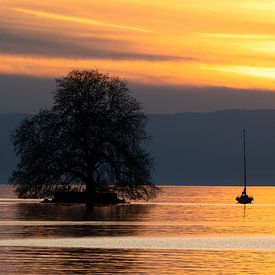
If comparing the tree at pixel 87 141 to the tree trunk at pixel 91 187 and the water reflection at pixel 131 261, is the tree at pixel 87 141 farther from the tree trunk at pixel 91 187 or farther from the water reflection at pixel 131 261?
the water reflection at pixel 131 261

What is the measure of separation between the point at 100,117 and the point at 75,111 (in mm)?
2755

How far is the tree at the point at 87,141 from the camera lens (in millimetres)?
117125

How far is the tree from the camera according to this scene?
117m

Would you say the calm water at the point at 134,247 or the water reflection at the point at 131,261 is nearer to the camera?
the water reflection at the point at 131,261

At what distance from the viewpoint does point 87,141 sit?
11862 cm

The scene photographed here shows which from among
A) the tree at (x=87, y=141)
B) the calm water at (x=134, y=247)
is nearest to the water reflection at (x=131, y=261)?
the calm water at (x=134, y=247)

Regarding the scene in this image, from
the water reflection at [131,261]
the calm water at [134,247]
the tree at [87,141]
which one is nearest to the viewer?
the water reflection at [131,261]

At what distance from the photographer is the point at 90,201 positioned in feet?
387

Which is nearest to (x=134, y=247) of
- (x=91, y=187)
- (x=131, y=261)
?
(x=131, y=261)

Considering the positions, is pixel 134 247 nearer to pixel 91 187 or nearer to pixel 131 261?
pixel 131 261

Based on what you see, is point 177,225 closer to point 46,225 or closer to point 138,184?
point 46,225

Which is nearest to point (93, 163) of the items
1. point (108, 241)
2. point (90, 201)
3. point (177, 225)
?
point (90, 201)

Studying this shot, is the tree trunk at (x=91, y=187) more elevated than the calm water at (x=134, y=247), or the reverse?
the tree trunk at (x=91, y=187)

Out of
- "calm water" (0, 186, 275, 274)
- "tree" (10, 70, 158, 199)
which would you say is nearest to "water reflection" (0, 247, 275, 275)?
"calm water" (0, 186, 275, 274)
